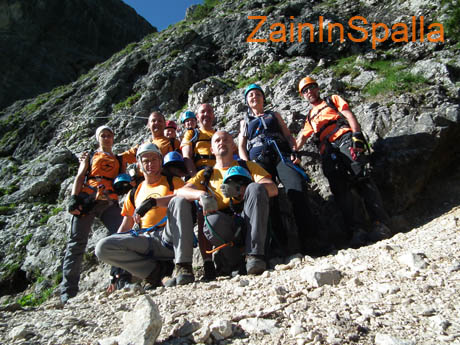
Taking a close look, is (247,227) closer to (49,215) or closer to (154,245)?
(154,245)

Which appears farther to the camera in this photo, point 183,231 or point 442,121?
point 442,121

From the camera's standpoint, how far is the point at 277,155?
4941 mm

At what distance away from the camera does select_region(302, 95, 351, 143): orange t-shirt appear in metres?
5.22

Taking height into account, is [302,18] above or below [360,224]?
above

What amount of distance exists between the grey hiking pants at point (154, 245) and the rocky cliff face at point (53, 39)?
3962cm

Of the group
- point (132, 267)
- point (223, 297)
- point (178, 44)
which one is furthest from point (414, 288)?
point (178, 44)

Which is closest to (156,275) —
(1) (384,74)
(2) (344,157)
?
(2) (344,157)

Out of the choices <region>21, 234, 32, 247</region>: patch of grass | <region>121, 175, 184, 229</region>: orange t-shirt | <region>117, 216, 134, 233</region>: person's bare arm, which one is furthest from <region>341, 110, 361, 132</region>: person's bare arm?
<region>21, 234, 32, 247</region>: patch of grass

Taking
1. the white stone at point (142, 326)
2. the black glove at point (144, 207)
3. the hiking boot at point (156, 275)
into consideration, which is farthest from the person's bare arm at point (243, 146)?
the white stone at point (142, 326)

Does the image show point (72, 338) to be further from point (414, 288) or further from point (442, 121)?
point (442, 121)

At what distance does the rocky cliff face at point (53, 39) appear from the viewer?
120ft

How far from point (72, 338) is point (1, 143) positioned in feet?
69.8

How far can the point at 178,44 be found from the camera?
20375 mm

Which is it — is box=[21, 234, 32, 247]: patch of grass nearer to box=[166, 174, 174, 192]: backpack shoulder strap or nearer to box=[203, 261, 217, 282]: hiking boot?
box=[166, 174, 174, 192]: backpack shoulder strap
